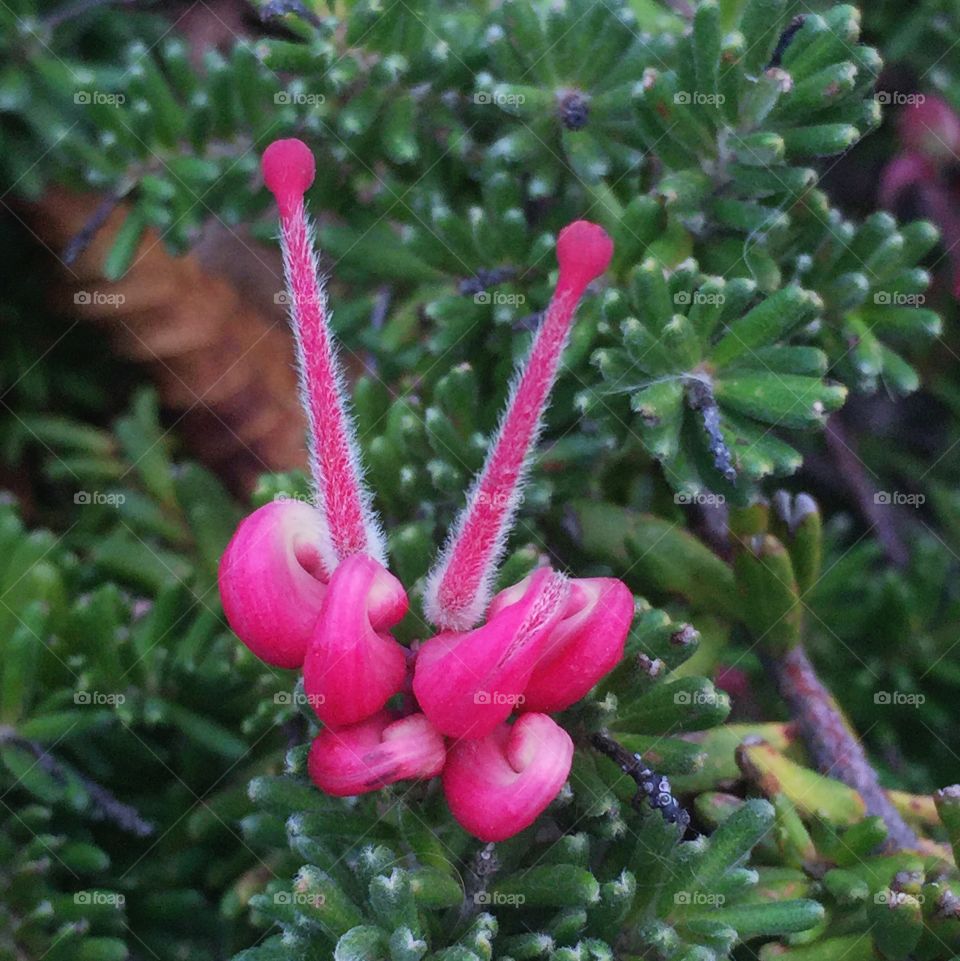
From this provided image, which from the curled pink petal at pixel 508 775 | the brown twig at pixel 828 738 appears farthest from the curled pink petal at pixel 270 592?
the brown twig at pixel 828 738

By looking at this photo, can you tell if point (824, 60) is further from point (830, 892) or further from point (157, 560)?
point (157, 560)

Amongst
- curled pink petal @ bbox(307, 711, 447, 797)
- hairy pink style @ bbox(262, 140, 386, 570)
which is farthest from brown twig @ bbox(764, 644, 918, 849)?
hairy pink style @ bbox(262, 140, 386, 570)

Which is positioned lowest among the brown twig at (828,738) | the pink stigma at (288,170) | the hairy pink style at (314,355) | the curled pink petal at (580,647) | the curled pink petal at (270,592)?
the brown twig at (828,738)

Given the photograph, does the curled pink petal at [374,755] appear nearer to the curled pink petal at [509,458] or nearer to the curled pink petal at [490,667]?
the curled pink petal at [490,667]

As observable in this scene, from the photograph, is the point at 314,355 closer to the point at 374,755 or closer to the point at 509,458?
the point at 509,458

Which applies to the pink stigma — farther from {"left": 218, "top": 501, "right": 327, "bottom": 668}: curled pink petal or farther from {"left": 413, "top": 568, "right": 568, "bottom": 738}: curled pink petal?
{"left": 413, "top": 568, "right": 568, "bottom": 738}: curled pink petal

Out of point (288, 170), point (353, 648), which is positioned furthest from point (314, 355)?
point (353, 648)

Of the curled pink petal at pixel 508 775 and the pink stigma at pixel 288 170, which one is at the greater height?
the pink stigma at pixel 288 170
